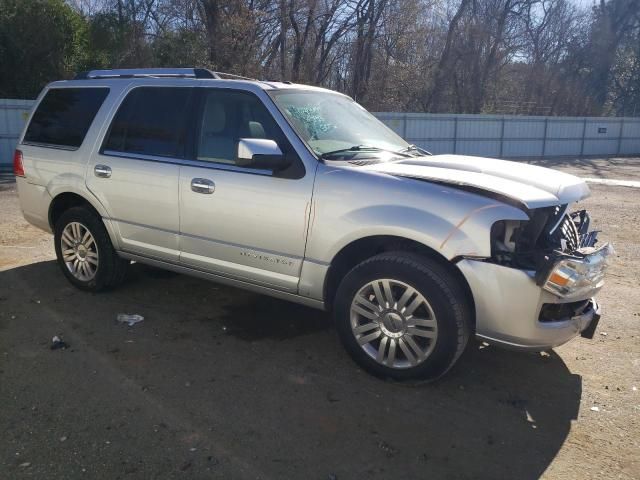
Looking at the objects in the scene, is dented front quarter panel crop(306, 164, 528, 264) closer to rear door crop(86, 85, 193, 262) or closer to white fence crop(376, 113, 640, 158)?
rear door crop(86, 85, 193, 262)

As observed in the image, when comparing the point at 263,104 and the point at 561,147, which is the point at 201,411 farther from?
the point at 561,147

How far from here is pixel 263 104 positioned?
4016 millimetres

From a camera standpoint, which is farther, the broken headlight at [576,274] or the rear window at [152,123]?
A: the rear window at [152,123]

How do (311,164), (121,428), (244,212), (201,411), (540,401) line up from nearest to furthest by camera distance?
(121,428), (201,411), (540,401), (311,164), (244,212)

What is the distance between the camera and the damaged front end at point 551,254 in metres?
3.11

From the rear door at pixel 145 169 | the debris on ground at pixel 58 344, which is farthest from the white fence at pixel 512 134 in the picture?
the debris on ground at pixel 58 344

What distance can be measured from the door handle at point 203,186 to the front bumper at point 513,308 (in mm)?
1902

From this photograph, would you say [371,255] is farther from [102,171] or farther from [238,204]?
[102,171]

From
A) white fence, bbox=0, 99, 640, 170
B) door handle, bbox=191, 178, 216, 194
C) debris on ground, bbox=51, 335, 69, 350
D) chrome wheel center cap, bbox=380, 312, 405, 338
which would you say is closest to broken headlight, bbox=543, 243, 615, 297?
chrome wheel center cap, bbox=380, 312, 405, 338

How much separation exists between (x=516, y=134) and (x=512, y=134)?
0.23m

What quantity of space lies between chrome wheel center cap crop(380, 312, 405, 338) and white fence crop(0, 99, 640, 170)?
15033mm

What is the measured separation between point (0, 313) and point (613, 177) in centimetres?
1769

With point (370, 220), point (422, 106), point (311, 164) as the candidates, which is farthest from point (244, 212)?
point (422, 106)

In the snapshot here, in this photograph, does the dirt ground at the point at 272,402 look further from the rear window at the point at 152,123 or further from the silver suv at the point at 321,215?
the rear window at the point at 152,123
